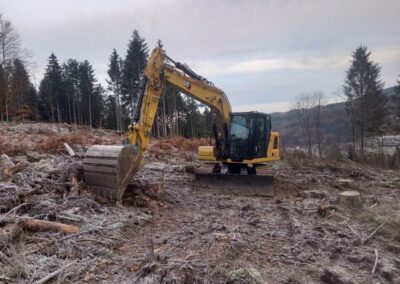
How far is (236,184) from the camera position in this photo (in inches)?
385

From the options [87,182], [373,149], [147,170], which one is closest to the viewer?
[87,182]

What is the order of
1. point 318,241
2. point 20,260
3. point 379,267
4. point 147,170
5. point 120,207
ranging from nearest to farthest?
1. point 20,260
2. point 379,267
3. point 318,241
4. point 120,207
5. point 147,170

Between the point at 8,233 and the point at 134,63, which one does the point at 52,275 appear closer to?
the point at 8,233

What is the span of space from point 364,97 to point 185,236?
97.3 ft

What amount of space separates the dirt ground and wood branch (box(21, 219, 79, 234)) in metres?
0.08

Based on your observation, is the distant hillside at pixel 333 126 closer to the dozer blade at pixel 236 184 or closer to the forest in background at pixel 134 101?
the forest in background at pixel 134 101

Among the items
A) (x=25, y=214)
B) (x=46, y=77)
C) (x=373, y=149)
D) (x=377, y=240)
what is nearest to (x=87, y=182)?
(x=25, y=214)

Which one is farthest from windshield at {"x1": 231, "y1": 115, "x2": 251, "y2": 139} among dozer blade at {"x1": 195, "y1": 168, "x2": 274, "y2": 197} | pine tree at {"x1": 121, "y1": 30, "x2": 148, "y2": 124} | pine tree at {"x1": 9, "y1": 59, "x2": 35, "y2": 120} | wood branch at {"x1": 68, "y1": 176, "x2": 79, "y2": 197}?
pine tree at {"x1": 9, "y1": 59, "x2": 35, "y2": 120}

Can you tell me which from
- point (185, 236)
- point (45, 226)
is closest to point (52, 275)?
point (45, 226)

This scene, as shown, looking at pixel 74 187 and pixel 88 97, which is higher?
pixel 88 97

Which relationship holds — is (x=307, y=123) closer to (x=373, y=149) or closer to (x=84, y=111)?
(x=373, y=149)

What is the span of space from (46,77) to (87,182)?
46.1m

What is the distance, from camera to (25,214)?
5480 millimetres

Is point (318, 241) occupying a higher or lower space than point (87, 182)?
lower
